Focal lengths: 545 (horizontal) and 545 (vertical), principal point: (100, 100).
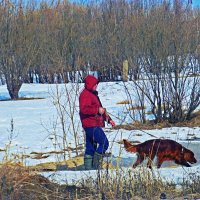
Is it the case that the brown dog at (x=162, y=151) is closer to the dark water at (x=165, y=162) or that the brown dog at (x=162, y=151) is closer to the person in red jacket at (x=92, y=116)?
the dark water at (x=165, y=162)

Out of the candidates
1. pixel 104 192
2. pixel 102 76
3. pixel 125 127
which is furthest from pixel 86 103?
pixel 102 76

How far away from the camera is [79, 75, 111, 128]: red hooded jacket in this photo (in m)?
8.33

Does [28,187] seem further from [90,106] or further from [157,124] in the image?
[157,124]

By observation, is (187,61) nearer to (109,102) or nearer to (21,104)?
(109,102)

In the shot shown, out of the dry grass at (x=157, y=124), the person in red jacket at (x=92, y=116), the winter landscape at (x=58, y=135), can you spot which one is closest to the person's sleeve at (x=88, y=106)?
the person in red jacket at (x=92, y=116)

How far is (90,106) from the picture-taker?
8.34 metres

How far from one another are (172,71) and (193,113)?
162cm

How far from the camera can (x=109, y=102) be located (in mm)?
19625

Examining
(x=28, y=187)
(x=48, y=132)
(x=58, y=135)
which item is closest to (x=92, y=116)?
(x=28, y=187)

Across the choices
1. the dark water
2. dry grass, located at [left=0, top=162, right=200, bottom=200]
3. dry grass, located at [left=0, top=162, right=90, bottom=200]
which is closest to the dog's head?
the dark water

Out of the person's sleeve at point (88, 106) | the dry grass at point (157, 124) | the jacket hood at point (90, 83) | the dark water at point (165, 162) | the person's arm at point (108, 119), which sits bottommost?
the dark water at point (165, 162)

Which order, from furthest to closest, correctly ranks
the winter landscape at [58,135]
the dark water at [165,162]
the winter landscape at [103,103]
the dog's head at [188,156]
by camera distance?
the dark water at [165,162]
the dog's head at [188,156]
the winter landscape at [58,135]
the winter landscape at [103,103]

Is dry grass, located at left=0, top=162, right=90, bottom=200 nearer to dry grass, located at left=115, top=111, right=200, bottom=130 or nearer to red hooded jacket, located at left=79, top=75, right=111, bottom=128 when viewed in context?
red hooded jacket, located at left=79, top=75, right=111, bottom=128

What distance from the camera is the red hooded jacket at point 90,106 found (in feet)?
27.3
